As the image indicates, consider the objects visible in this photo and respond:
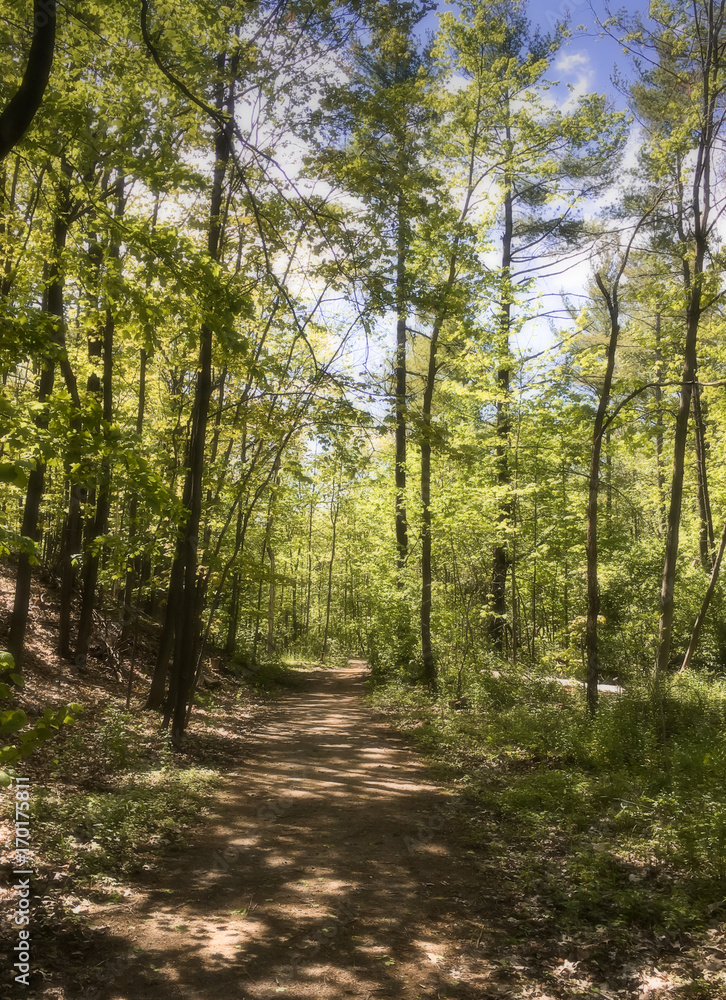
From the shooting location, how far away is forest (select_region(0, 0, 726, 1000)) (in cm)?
526

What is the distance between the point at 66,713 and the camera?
217 centimetres

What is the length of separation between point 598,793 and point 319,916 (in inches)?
143

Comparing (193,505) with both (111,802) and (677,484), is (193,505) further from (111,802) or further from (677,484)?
(677,484)

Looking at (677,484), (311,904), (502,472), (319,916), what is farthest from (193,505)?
(677,484)

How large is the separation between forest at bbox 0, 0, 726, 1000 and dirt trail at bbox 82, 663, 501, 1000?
1380 mm

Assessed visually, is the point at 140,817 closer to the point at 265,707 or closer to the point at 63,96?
the point at 63,96

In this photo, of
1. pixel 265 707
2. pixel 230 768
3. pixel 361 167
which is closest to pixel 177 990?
pixel 230 768

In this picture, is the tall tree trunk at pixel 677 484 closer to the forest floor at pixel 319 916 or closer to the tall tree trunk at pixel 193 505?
the forest floor at pixel 319 916

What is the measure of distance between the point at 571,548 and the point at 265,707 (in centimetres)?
839

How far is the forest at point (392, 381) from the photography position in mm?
5262

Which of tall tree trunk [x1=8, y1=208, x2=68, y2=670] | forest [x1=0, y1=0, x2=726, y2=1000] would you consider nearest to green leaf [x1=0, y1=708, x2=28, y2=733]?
forest [x1=0, y1=0, x2=726, y2=1000]

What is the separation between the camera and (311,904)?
471cm

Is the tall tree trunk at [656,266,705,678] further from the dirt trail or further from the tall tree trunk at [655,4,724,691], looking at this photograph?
the dirt trail

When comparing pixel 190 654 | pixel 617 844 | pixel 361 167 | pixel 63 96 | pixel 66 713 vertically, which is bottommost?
pixel 617 844
